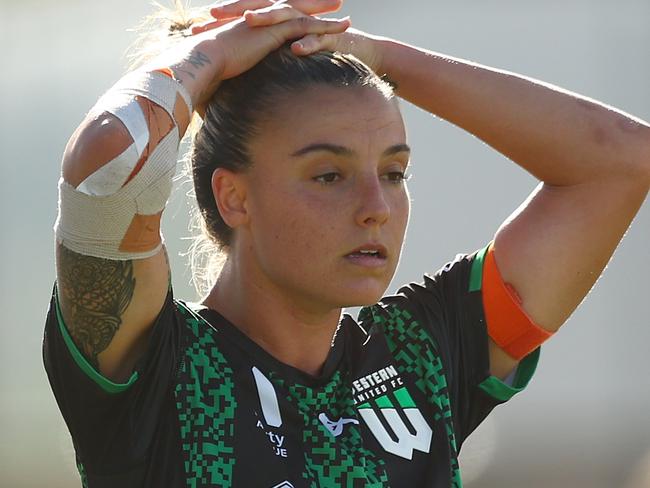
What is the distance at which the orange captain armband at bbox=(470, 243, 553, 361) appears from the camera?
2.45 meters

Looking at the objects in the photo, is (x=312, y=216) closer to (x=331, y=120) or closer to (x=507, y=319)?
(x=331, y=120)

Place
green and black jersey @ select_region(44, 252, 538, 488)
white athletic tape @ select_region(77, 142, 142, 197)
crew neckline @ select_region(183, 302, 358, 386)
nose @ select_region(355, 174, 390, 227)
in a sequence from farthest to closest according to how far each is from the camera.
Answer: crew neckline @ select_region(183, 302, 358, 386), nose @ select_region(355, 174, 390, 227), green and black jersey @ select_region(44, 252, 538, 488), white athletic tape @ select_region(77, 142, 142, 197)

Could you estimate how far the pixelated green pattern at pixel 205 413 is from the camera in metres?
2.04

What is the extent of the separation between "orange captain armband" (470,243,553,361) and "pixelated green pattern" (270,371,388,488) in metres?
0.38

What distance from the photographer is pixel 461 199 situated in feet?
17.9

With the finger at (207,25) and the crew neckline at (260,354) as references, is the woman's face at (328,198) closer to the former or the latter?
the crew neckline at (260,354)

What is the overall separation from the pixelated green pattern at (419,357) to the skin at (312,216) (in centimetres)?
16

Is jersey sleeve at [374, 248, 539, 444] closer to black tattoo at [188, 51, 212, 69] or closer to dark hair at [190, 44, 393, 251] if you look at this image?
dark hair at [190, 44, 393, 251]

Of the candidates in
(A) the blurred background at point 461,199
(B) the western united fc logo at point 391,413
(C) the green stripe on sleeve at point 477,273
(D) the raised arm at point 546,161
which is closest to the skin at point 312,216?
(B) the western united fc logo at point 391,413

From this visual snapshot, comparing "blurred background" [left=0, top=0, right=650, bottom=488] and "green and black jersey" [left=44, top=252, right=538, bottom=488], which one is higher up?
"blurred background" [left=0, top=0, right=650, bottom=488]

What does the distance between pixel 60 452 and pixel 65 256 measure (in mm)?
3787

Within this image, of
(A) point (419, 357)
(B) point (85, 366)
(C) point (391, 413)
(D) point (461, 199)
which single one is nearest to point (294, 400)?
(C) point (391, 413)

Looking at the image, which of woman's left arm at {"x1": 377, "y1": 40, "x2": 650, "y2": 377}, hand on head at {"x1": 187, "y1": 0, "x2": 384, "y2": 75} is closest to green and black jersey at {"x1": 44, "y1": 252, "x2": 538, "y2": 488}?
woman's left arm at {"x1": 377, "y1": 40, "x2": 650, "y2": 377}

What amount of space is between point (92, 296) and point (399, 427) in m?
0.68
